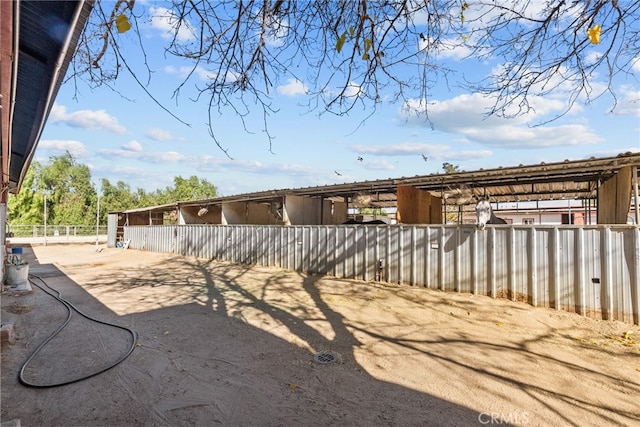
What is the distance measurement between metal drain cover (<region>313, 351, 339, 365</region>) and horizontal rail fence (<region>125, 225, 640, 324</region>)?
15.2ft

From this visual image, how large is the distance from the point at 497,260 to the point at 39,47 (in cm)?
816

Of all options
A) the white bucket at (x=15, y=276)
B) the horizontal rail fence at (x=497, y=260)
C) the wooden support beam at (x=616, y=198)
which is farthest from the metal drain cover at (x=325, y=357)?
the white bucket at (x=15, y=276)

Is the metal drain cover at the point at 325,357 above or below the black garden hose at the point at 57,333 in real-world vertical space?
below

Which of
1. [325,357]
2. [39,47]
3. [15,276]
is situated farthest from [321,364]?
[15,276]

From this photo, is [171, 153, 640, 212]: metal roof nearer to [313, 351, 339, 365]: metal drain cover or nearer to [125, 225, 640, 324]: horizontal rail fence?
[125, 225, 640, 324]: horizontal rail fence

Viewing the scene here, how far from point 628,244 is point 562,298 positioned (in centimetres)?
147

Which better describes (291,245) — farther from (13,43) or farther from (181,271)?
(13,43)

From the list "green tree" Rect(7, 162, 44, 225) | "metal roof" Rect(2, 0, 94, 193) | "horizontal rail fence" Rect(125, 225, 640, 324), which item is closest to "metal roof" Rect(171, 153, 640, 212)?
"horizontal rail fence" Rect(125, 225, 640, 324)

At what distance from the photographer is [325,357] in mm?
4633

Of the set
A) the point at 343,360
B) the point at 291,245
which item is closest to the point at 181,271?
the point at 291,245

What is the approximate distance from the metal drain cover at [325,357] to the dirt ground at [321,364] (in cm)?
3

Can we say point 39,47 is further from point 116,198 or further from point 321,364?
point 116,198

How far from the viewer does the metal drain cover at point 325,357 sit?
14.7 ft

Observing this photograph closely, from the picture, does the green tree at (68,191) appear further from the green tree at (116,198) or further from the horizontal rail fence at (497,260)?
the horizontal rail fence at (497,260)
